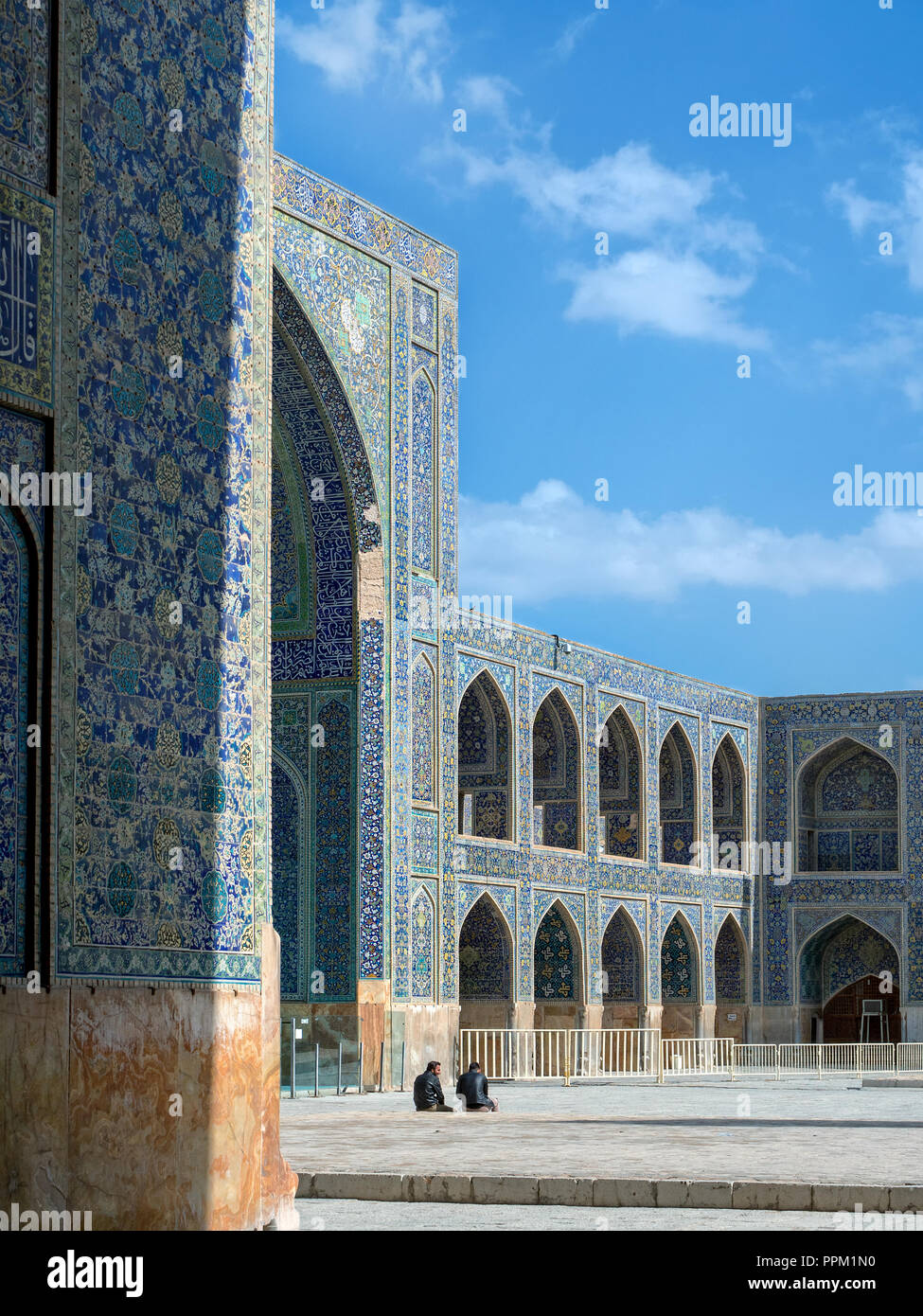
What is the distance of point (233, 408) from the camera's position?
8117mm

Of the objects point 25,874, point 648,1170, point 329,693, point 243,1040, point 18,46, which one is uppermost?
point 18,46

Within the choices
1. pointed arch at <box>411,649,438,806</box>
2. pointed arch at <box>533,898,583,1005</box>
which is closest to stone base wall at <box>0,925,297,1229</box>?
pointed arch at <box>411,649,438,806</box>

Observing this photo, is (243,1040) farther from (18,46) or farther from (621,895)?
(621,895)

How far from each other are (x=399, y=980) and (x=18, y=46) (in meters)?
14.2

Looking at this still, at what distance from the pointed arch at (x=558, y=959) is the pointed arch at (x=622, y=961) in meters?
1.29

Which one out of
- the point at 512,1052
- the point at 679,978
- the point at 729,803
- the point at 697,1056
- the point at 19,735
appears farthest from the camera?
the point at 729,803

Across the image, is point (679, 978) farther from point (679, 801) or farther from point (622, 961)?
point (679, 801)

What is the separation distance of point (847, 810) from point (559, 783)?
23.4ft

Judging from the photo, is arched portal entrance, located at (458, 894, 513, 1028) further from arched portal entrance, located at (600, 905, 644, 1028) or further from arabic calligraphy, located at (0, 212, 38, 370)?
arabic calligraphy, located at (0, 212, 38, 370)

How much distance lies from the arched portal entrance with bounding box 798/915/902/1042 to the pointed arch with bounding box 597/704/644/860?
4.57m

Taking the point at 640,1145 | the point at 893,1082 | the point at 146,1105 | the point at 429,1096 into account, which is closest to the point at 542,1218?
the point at 146,1105

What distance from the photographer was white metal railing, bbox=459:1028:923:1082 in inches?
979

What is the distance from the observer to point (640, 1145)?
11.5 meters

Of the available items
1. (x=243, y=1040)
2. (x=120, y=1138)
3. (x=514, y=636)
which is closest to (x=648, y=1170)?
(x=243, y=1040)
